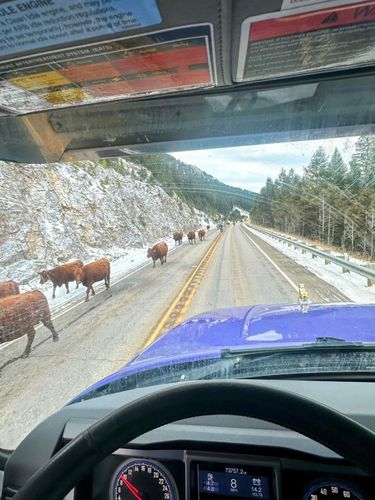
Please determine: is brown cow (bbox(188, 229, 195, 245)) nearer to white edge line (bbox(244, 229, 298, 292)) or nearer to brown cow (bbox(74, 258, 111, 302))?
white edge line (bbox(244, 229, 298, 292))

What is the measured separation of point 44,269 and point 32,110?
5.45ft

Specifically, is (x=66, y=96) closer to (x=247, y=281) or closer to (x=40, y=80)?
(x=40, y=80)

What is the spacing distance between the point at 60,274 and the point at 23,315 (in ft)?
1.80

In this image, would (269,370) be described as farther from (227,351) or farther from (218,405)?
(218,405)

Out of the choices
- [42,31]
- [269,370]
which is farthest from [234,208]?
[42,31]

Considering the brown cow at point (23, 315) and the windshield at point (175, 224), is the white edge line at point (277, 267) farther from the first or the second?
the brown cow at point (23, 315)

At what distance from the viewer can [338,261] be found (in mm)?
3518

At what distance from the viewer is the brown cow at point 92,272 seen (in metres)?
3.73

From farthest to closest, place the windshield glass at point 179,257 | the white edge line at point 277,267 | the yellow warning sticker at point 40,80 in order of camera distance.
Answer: the white edge line at point 277,267 < the windshield glass at point 179,257 < the yellow warning sticker at point 40,80

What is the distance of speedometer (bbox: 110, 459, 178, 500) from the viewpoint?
5.35 ft

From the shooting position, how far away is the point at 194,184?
3.16 m

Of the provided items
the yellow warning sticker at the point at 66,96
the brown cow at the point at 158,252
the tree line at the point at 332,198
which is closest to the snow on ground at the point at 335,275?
the tree line at the point at 332,198

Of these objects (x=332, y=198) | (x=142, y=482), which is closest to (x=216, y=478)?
(x=142, y=482)

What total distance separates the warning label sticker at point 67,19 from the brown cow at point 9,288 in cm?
207
